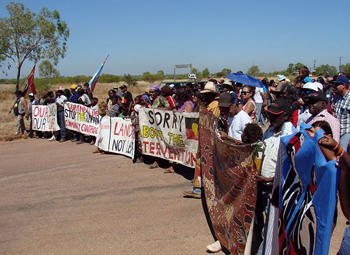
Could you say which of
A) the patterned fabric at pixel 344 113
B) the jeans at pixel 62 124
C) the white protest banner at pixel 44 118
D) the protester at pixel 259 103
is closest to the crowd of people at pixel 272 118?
the patterned fabric at pixel 344 113

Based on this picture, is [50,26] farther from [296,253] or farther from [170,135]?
[296,253]

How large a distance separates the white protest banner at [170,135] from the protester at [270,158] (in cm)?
303

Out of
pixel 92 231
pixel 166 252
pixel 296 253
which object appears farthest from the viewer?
pixel 92 231

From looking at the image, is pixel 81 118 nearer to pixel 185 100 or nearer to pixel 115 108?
pixel 115 108

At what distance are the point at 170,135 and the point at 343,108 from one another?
3.53m

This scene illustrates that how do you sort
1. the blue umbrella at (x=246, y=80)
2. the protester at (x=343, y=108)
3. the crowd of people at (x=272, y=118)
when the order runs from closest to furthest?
the crowd of people at (x=272, y=118), the protester at (x=343, y=108), the blue umbrella at (x=246, y=80)

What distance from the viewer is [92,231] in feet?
17.6

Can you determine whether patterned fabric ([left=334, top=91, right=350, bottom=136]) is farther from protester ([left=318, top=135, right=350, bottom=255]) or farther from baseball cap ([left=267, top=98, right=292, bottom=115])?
protester ([left=318, top=135, right=350, bottom=255])

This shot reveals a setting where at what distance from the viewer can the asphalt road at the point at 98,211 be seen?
4.95 m

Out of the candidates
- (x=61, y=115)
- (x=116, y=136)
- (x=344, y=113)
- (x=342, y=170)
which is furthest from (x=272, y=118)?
(x=61, y=115)

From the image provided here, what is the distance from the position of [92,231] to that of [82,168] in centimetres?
389

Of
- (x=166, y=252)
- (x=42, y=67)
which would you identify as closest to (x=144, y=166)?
(x=166, y=252)

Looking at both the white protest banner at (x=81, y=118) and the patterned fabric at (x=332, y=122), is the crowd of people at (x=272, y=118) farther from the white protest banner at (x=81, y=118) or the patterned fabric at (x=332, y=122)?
the white protest banner at (x=81, y=118)

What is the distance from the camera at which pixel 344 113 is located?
6512 millimetres
